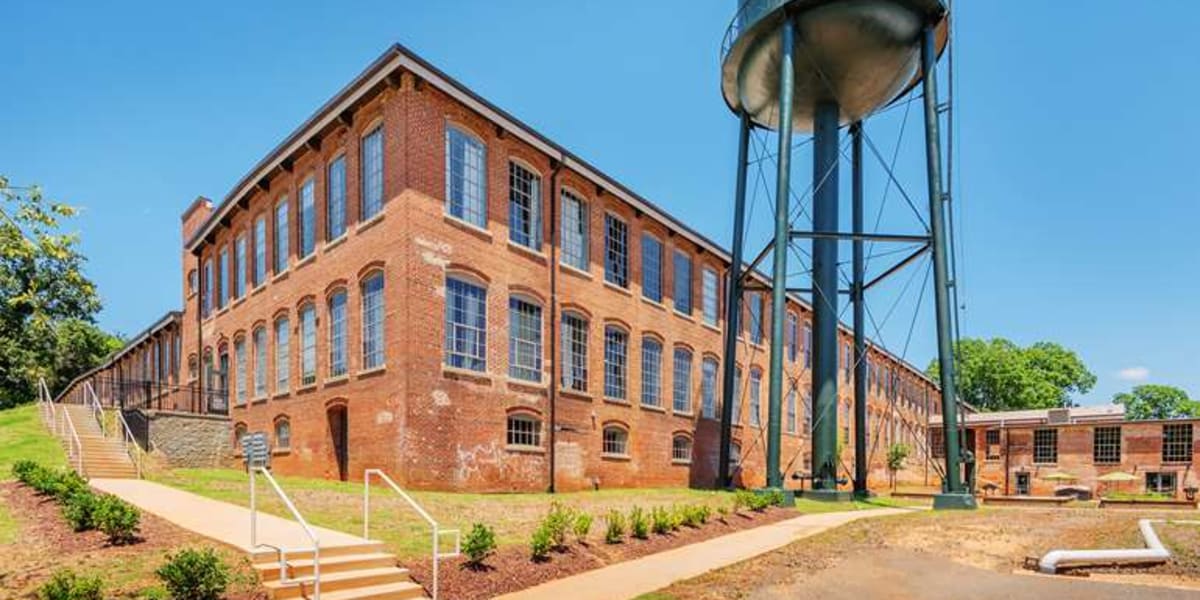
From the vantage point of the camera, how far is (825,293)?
2316 centimetres

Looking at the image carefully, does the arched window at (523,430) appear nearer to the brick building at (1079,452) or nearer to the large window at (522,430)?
the large window at (522,430)

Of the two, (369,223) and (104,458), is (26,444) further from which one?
(369,223)

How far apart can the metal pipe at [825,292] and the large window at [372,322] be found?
12.7m

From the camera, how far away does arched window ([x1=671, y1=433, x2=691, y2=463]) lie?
27.4 m

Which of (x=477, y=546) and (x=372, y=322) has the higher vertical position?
(x=372, y=322)

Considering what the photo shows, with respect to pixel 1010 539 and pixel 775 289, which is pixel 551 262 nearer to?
pixel 775 289

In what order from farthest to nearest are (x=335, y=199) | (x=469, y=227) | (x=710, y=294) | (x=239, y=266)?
(x=710, y=294), (x=239, y=266), (x=335, y=199), (x=469, y=227)

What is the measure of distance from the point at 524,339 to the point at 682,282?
1038 centimetres

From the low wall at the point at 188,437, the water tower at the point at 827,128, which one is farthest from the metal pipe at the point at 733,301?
the low wall at the point at 188,437

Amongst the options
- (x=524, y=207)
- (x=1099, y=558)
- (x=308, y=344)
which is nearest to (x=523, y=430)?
(x=524, y=207)

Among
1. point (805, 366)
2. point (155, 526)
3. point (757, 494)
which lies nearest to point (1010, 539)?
point (757, 494)

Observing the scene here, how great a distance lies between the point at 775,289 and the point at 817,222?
455cm

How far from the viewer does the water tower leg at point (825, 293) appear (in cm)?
2230

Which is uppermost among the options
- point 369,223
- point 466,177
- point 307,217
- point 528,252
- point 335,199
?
point 466,177
